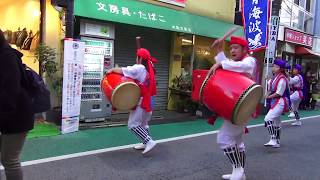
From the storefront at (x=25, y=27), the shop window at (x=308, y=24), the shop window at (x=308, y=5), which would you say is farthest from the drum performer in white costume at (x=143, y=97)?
the shop window at (x=308, y=5)

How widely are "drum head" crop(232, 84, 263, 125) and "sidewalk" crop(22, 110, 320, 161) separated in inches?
119

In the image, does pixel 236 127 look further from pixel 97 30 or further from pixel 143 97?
pixel 97 30

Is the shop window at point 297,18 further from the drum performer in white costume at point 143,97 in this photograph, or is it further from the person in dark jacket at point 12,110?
the person in dark jacket at point 12,110

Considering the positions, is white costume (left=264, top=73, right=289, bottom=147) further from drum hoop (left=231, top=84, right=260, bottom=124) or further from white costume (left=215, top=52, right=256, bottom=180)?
drum hoop (left=231, top=84, right=260, bottom=124)

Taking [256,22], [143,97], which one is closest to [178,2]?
[256,22]

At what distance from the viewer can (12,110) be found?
136 inches

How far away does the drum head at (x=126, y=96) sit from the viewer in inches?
254

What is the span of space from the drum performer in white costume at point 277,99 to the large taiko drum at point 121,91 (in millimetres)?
2937

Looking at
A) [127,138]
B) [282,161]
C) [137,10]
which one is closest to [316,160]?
[282,161]

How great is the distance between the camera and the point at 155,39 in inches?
483

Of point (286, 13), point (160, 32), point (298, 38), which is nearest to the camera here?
point (160, 32)

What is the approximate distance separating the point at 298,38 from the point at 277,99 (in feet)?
39.8

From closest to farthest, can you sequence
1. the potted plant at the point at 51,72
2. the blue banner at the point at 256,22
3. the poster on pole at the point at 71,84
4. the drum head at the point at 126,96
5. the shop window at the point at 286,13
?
1. the drum head at the point at 126,96
2. the poster on pole at the point at 71,84
3. the potted plant at the point at 51,72
4. the blue banner at the point at 256,22
5. the shop window at the point at 286,13

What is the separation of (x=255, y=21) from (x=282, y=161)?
7.12 metres
